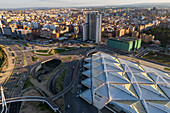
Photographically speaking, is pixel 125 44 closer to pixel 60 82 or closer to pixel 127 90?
pixel 127 90

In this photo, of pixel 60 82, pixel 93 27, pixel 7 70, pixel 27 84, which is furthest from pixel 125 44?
pixel 7 70

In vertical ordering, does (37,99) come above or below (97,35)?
below

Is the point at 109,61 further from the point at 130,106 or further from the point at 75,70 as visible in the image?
the point at 130,106

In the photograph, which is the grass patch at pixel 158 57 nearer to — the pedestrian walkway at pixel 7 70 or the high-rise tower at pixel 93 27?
the high-rise tower at pixel 93 27

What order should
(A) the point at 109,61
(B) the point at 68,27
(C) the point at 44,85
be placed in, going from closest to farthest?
(C) the point at 44,85, (A) the point at 109,61, (B) the point at 68,27

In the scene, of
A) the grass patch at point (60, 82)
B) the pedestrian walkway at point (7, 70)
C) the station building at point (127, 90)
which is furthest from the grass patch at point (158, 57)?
the pedestrian walkway at point (7, 70)

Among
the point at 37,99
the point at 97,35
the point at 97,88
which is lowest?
the point at 37,99

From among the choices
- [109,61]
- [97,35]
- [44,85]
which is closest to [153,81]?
[109,61]
